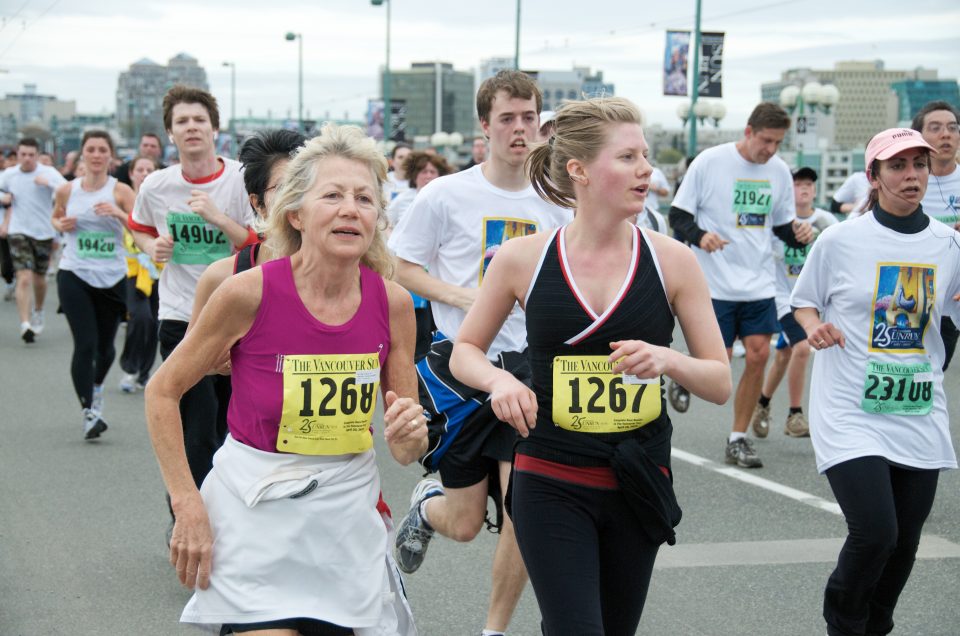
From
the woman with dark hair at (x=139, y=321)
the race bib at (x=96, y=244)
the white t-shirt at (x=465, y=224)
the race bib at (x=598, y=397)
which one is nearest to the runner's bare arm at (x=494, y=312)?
the race bib at (x=598, y=397)

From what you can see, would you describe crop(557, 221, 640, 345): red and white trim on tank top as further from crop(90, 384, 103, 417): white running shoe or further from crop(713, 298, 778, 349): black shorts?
crop(90, 384, 103, 417): white running shoe

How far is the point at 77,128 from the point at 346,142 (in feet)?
564

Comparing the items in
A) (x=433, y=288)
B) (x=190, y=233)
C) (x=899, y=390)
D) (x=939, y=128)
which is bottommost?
(x=899, y=390)

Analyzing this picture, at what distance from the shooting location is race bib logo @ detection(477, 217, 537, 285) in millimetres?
5293

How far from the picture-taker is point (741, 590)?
565cm

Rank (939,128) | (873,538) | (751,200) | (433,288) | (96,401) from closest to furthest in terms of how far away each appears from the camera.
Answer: (873,538) → (433,288) → (939,128) → (751,200) → (96,401)

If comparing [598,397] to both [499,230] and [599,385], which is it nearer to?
[599,385]

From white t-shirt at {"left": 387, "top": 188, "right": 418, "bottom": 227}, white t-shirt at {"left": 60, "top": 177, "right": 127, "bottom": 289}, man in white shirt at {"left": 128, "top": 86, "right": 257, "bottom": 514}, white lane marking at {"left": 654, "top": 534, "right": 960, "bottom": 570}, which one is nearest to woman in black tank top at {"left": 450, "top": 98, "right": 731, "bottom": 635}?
white lane marking at {"left": 654, "top": 534, "right": 960, "bottom": 570}

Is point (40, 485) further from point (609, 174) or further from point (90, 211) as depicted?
point (609, 174)

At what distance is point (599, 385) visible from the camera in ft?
11.4

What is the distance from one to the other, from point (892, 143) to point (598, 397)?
6.55 feet

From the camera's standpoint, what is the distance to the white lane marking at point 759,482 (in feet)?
23.7

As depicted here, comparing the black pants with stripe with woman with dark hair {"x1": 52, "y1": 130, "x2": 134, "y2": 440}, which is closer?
the black pants with stripe

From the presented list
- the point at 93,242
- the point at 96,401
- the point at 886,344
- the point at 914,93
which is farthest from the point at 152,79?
the point at 886,344
